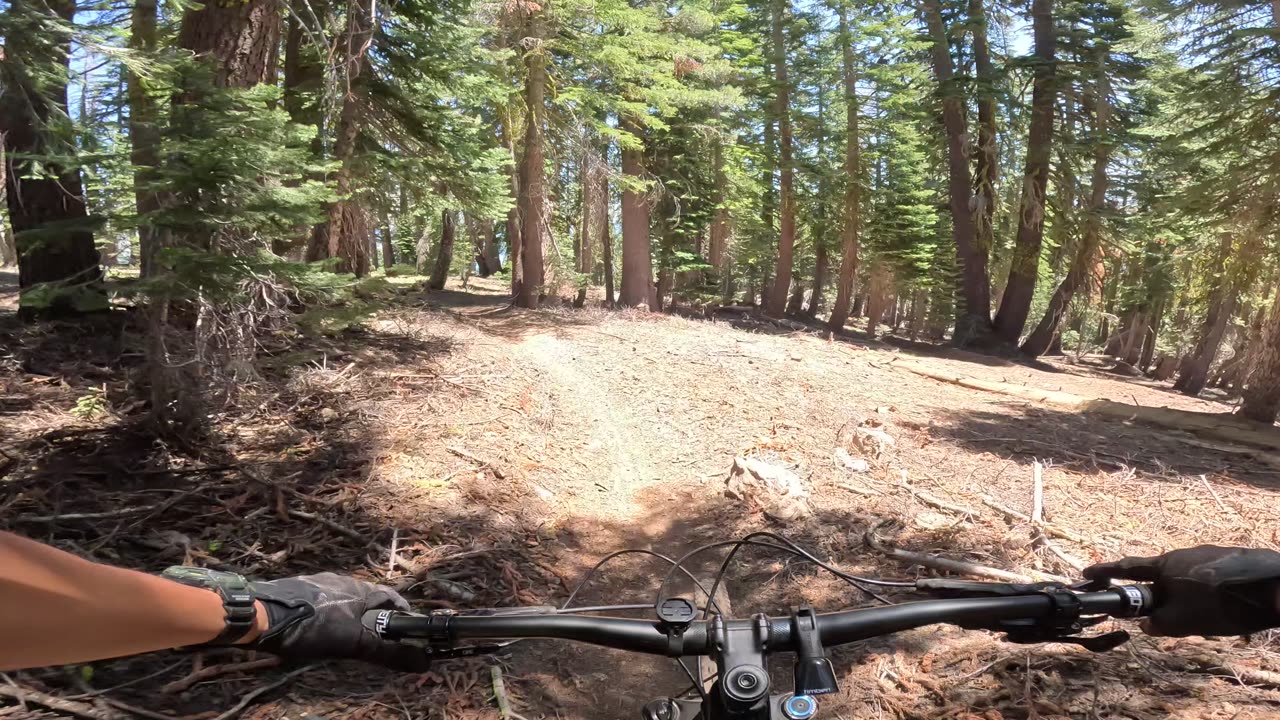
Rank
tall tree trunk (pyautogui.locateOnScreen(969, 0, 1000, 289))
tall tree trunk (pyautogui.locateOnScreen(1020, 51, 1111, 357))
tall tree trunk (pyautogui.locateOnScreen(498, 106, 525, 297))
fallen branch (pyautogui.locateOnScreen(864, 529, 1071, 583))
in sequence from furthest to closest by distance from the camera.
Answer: tall tree trunk (pyautogui.locateOnScreen(969, 0, 1000, 289))
tall tree trunk (pyautogui.locateOnScreen(1020, 51, 1111, 357))
tall tree trunk (pyautogui.locateOnScreen(498, 106, 525, 297))
fallen branch (pyautogui.locateOnScreen(864, 529, 1071, 583))

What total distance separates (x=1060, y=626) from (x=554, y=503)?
189 inches

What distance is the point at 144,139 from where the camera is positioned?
4625mm

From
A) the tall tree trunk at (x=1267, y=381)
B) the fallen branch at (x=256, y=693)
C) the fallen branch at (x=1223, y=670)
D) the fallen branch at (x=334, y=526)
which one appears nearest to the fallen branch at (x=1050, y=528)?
the fallen branch at (x=1223, y=670)

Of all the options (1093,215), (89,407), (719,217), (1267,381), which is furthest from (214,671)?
(719,217)

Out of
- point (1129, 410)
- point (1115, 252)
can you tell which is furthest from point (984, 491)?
point (1115, 252)

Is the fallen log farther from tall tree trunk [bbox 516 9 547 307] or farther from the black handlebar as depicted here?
tall tree trunk [bbox 516 9 547 307]

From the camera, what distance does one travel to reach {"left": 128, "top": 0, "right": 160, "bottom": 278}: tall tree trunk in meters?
4.36

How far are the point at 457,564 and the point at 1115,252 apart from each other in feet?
69.7

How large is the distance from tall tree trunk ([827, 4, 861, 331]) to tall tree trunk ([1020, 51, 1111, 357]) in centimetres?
646

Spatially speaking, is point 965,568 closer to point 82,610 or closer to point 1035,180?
point 82,610

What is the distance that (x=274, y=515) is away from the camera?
14.9 feet

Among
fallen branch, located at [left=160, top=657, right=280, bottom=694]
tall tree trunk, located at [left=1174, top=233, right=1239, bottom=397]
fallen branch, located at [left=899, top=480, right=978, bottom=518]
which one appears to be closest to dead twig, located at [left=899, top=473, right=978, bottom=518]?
fallen branch, located at [left=899, top=480, right=978, bottom=518]

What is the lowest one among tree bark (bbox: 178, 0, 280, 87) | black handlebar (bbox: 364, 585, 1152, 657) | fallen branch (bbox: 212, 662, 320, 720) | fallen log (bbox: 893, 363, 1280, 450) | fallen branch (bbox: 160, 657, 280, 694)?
fallen branch (bbox: 212, 662, 320, 720)

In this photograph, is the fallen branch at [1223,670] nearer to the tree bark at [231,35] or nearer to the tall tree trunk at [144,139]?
the tall tree trunk at [144,139]
